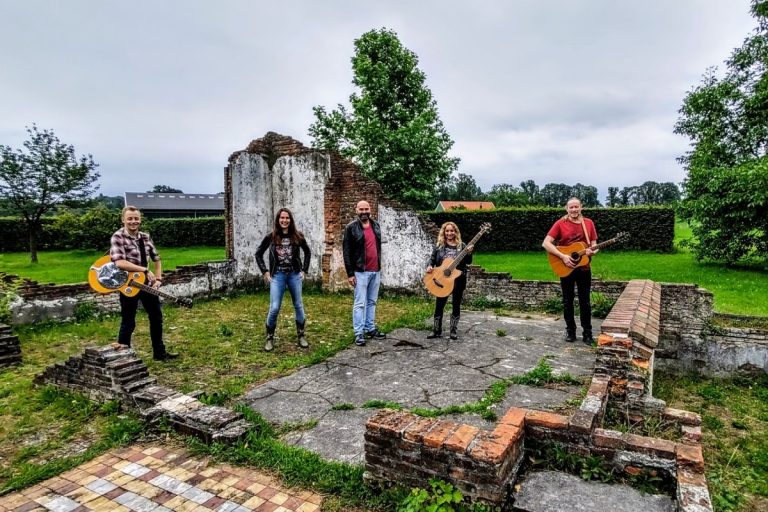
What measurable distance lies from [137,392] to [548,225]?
17.6m

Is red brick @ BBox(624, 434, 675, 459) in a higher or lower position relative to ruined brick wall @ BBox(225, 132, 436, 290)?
lower

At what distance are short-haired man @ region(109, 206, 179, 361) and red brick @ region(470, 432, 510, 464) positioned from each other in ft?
13.8

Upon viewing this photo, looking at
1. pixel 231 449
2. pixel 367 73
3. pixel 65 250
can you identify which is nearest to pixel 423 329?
pixel 231 449

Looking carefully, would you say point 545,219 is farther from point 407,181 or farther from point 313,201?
point 313,201

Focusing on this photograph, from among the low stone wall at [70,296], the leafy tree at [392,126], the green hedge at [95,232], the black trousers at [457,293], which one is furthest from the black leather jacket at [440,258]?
the green hedge at [95,232]

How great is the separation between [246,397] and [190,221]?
24.7 m

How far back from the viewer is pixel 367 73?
24.2 meters

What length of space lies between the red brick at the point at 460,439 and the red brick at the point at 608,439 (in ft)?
2.51

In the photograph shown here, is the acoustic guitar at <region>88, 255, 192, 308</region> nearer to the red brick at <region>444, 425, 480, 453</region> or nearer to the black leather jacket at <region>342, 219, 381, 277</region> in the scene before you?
the black leather jacket at <region>342, 219, 381, 277</region>

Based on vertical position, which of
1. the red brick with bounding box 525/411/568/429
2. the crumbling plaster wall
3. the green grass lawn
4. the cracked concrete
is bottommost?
the cracked concrete

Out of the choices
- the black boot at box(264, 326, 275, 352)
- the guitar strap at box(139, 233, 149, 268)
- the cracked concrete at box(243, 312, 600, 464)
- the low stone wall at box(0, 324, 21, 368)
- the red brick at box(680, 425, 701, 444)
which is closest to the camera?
the red brick at box(680, 425, 701, 444)

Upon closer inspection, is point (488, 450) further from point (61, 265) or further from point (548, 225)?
point (61, 265)

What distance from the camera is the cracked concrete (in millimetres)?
3691

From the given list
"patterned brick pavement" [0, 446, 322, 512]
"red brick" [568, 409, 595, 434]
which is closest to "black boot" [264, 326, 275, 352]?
"patterned brick pavement" [0, 446, 322, 512]
